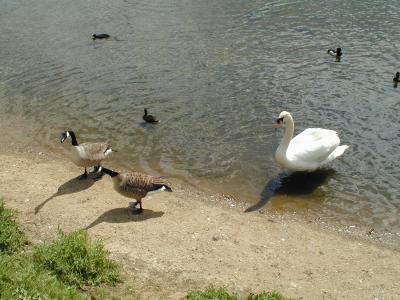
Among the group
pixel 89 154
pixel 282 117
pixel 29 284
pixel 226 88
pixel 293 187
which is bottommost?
pixel 293 187

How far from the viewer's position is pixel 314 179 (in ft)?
37.3

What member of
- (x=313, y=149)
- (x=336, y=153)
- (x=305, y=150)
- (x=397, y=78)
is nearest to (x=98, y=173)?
(x=305, y=150)

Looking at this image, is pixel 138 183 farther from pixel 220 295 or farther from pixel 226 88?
pixel 226 88

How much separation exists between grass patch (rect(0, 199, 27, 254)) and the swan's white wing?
18.9 ft

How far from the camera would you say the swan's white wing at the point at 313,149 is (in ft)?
36.1

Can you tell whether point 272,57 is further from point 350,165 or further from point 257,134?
point 350,165

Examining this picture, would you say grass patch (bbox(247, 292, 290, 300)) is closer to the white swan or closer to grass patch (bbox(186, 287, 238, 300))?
grass patch (bbox(186, 287, 238, 300))

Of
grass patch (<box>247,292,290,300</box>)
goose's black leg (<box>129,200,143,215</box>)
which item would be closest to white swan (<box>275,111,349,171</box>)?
goose's black leg (<box>129,200,143,215</box>)

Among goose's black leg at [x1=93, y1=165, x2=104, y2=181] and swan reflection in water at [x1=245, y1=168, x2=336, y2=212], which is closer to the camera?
swan reflection in water at [x1=245, y1=168, x2=336, y2=212]

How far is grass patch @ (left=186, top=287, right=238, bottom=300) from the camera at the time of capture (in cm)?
680

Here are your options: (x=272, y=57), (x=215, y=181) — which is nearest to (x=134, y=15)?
(x=272, y=57)

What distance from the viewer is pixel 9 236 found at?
7.98 meters

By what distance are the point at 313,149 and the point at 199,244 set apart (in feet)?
12.6

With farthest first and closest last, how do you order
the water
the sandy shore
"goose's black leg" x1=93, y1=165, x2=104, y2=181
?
"goose's black leg" x1=93, y1=165, x2=104, y2=181, the water, the sandy shore
